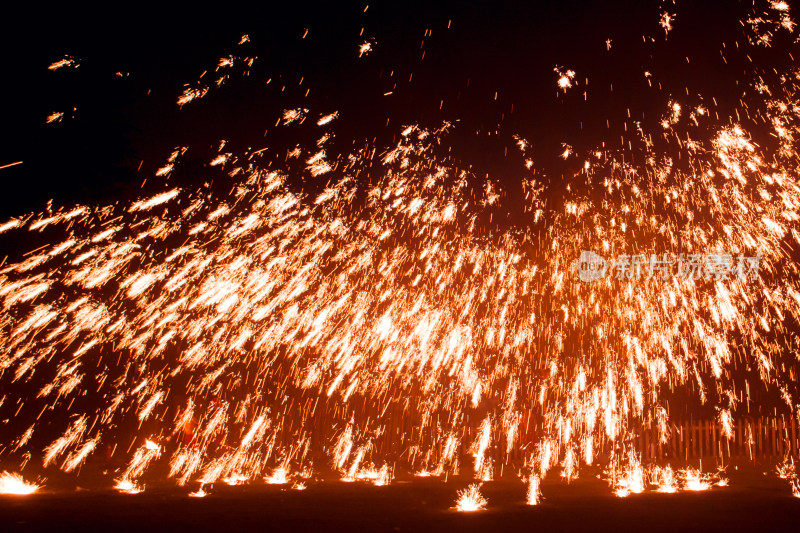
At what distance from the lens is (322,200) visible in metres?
12.1

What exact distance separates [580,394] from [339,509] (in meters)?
8.28

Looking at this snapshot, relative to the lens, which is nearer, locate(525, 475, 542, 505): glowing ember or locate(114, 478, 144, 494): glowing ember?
locate(525, 475, 542, 505): glowing ember

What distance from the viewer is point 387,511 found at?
18.5 ft

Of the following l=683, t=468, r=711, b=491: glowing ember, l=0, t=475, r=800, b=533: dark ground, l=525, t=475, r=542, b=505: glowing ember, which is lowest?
l=0, t=475, r=800, b=533: dark ground

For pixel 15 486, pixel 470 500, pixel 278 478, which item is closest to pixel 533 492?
pixel 470 500

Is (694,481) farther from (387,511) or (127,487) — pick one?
(127,487)

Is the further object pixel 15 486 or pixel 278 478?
pixel 278 478

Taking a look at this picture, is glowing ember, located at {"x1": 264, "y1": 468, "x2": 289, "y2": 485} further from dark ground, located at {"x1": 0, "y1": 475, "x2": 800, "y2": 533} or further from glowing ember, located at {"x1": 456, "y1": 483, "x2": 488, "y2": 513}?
glowing ember, located at {"x1": 456, "y1": 483, "x2": 488, "y2": 513}

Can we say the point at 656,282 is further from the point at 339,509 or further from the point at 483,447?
the point at 339,509

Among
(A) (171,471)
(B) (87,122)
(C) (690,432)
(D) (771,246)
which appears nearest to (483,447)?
(C) (690,432)

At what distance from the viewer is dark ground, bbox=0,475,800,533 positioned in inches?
189

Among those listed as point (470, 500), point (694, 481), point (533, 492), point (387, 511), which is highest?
point (694, 481)

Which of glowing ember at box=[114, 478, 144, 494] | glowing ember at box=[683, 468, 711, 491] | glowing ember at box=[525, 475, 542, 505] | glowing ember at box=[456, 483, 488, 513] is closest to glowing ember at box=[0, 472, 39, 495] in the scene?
glowing ember at box=[114, 478, 144, 494]

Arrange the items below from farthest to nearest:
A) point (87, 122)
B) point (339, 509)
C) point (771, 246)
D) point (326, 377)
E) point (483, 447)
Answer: point (326, 377) < point (771, 246) < point (483, 447) < point (87, 122) < point (339, 509)
